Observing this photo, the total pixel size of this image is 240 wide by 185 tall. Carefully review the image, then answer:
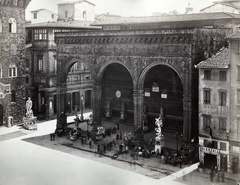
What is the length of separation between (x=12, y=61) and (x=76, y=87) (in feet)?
39.3

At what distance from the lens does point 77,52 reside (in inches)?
1575

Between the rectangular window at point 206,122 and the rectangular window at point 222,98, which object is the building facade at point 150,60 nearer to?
the rectangular window at point 206,122

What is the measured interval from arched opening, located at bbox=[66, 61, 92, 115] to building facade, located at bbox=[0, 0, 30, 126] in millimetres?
8396

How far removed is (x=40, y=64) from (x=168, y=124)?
20323 mm

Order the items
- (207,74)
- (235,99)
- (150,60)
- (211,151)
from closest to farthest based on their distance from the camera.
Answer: (235,99) < (211,151) < (207,74) < (150,60)

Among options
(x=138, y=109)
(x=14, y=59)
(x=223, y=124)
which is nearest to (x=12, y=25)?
(x=14, y=59)

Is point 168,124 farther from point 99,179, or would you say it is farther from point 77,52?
point 99,179

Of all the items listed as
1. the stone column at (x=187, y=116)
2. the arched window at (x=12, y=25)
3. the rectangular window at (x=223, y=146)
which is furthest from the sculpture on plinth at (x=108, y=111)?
the rectangular window at (x=223, y=146)

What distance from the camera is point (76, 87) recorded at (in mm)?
53938

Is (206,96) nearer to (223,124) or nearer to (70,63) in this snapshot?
(223,124)

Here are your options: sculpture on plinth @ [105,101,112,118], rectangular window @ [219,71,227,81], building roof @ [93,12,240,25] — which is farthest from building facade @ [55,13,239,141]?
rectangular window @ [219,71,227,81]

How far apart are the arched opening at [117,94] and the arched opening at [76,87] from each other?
7.89m

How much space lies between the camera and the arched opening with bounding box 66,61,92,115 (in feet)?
174

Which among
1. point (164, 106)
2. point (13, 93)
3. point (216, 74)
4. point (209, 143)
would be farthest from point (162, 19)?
point (13, 93)
